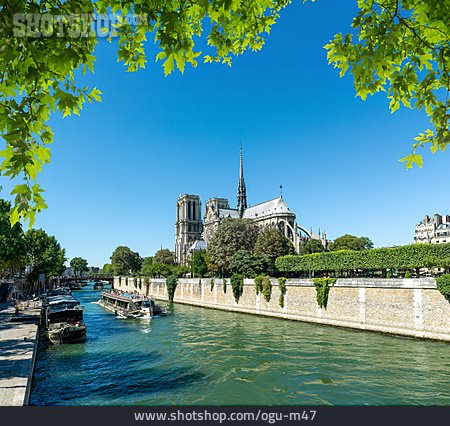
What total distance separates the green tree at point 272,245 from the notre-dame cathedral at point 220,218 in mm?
23167

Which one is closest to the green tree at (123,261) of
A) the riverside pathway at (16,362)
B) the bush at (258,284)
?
the bush at (258,284)

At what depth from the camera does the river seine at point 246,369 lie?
44.2ft

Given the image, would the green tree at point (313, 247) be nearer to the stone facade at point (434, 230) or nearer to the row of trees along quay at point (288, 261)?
the row of trees along quay at point (288, 261)

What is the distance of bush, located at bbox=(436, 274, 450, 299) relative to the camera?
22.1 meters

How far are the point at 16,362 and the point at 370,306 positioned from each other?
21.9 metres

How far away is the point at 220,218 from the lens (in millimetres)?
100375

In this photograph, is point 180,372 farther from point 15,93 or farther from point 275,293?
point 275,293

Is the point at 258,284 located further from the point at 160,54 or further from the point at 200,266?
the point at 160,54

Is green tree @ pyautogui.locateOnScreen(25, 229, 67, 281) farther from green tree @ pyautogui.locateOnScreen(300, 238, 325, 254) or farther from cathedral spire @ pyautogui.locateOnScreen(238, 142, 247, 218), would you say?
cathedral spire @ pyautogui.locateOnScreen(238, 142, 247, 218)

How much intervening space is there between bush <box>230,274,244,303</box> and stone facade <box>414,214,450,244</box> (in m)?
65.5

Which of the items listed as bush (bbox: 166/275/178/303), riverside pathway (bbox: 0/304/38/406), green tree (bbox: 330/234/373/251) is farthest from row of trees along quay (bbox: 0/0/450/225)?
green tree (bbox: 330/234/373/251)

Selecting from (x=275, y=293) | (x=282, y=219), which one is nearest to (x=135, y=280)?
(x=282, y=219)

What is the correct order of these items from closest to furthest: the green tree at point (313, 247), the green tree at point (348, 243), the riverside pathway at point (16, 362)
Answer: the riverside pathway at point (16, 362)
the green tree at point (348, 243)
the green tree at point (313, 247)

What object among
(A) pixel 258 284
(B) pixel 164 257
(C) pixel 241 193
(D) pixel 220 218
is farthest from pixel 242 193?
(A) pixel 258 284
